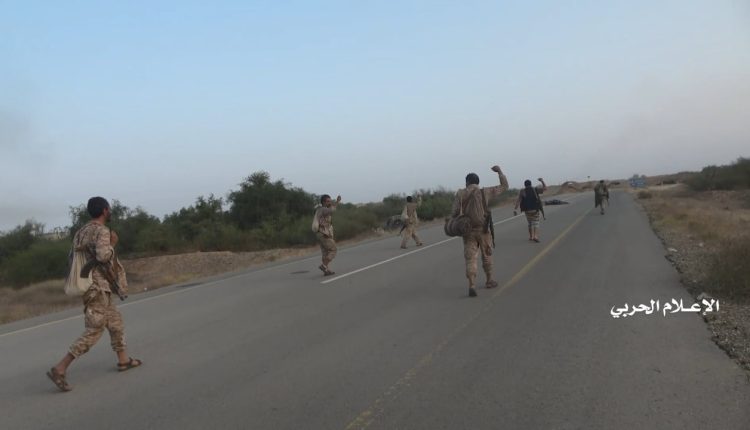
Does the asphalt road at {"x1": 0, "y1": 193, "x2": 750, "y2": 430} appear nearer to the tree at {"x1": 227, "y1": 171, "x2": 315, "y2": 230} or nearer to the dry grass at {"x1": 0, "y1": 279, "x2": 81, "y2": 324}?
the dry grass at {"x1": 0, "y1": 279, "x2": 81, "y2": 324}

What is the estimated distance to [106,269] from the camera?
671 cm

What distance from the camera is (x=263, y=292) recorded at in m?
13.0

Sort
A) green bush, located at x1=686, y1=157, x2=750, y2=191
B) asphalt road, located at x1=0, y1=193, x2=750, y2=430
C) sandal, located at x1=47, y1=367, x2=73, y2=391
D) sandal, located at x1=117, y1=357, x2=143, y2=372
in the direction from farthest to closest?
1. green bush, located at x1=686, y1=157, x2=750, y2=191
2. sandal, located at x1=117, y1=357, x2=143, y2=372
3. sandal, located at x1=47, y1=367, x2=73, y2=391
4. asphalt road, located at x1=0, y1=193, x2=750, y2=430

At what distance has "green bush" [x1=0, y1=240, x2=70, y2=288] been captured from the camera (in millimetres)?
33906

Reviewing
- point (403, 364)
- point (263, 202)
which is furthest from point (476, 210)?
point (263, 202)

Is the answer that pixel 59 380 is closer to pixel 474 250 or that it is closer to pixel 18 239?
pixel 474 250

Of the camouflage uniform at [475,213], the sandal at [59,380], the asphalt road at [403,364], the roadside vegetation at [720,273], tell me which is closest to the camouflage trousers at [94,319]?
the sandal at [59,380]

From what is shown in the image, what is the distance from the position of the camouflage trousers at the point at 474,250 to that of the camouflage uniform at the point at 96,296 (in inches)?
218

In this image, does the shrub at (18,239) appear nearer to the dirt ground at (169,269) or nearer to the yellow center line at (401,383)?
the dirt ground at (169,269)

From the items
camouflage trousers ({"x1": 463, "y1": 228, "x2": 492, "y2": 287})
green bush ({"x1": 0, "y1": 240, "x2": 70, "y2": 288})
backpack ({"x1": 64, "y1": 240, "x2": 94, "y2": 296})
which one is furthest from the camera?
green bush ({"x1": 0, "y1": 240, "x2": 70, "y2": 288})

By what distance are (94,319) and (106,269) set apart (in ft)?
1.78

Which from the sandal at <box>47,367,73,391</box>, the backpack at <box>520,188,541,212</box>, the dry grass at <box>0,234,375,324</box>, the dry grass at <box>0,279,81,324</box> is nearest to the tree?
the dry grass at <box>0,234,375,324</box>

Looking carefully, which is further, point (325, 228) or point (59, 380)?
point (325, 228)

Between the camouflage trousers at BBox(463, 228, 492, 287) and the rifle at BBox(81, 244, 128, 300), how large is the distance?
5.42 meters
